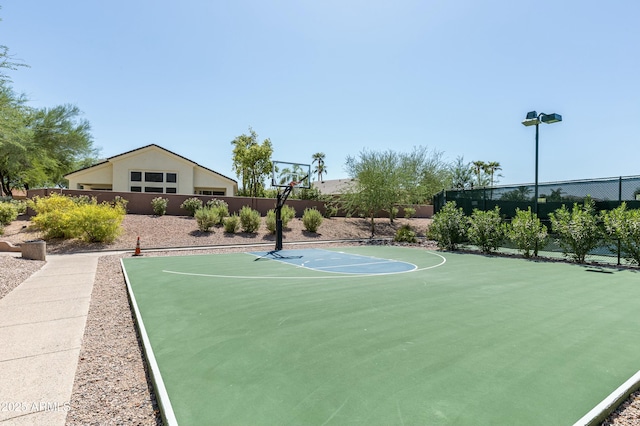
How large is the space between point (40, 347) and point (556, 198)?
16.8m

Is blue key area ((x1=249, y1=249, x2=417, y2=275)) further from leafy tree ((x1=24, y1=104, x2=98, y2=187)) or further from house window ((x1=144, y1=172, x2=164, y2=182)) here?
leafy tree ((x1=24, y1=104, x2=98, y2=187))

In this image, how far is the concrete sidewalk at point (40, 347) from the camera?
2.88 meters

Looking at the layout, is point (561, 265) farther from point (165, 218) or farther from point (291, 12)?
point (165, 218)

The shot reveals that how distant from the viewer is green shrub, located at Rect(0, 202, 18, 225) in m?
16.3

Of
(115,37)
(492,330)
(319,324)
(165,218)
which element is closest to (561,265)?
(492,330)

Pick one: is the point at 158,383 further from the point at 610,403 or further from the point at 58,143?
the point at 58,143

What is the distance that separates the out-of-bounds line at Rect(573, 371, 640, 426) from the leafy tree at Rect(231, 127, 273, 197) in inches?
1423

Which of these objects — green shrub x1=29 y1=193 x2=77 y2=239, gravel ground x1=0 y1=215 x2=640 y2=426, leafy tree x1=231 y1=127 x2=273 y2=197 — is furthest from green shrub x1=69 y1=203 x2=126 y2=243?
leafy tree x1=231 y1=127 x2=273 y2=197

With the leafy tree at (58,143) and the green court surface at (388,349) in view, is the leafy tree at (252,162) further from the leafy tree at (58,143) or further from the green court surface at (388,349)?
the green court surface at (388,349)

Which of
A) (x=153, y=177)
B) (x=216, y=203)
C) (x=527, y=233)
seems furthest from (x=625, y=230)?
(x=153, y=177)

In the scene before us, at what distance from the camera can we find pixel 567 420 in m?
2.63

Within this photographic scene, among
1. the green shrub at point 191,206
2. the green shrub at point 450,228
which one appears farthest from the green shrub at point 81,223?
the green shrub at point 450,228

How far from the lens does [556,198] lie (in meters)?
14.1

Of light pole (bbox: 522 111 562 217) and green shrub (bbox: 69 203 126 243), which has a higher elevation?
light pole (bbox: 522 111 562 217)
